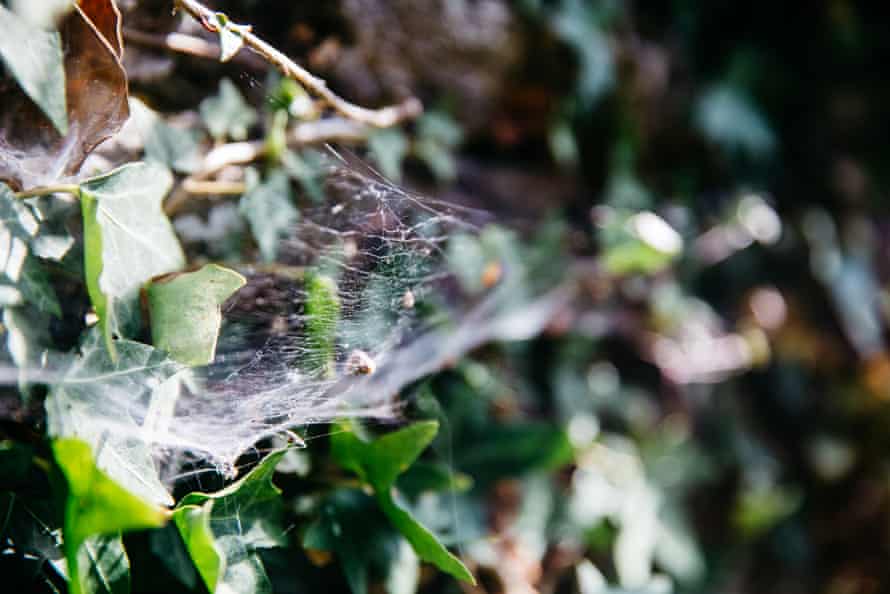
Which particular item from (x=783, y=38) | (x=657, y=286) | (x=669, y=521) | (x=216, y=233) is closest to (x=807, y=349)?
(x=657, y=286)

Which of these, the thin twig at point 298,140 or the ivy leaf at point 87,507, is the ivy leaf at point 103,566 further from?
the thin twig at point 298,140

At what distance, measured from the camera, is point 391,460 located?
0.84 meters

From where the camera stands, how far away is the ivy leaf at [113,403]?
0.61 m

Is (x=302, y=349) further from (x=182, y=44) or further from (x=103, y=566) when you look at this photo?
(x=182, y=44)

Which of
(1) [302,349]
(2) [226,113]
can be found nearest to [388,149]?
(2) [226,113]

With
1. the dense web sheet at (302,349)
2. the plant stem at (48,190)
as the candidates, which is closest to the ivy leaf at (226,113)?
the dense web sheet at (302,349)

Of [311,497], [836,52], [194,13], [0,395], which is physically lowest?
[311,497]

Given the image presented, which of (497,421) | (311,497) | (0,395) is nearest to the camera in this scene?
(0,395)

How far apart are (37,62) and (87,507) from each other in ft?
1.36

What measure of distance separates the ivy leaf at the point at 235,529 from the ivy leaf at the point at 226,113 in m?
0.44

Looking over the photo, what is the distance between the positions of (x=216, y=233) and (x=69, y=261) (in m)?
0.21

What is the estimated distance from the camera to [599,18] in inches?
58.0

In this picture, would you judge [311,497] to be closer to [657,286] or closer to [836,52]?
[657,286]

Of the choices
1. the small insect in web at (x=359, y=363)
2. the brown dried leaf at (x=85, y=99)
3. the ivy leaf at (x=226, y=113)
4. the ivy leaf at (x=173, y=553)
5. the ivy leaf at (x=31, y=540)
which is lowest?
the ivy leaf at (x=173, y=553)
